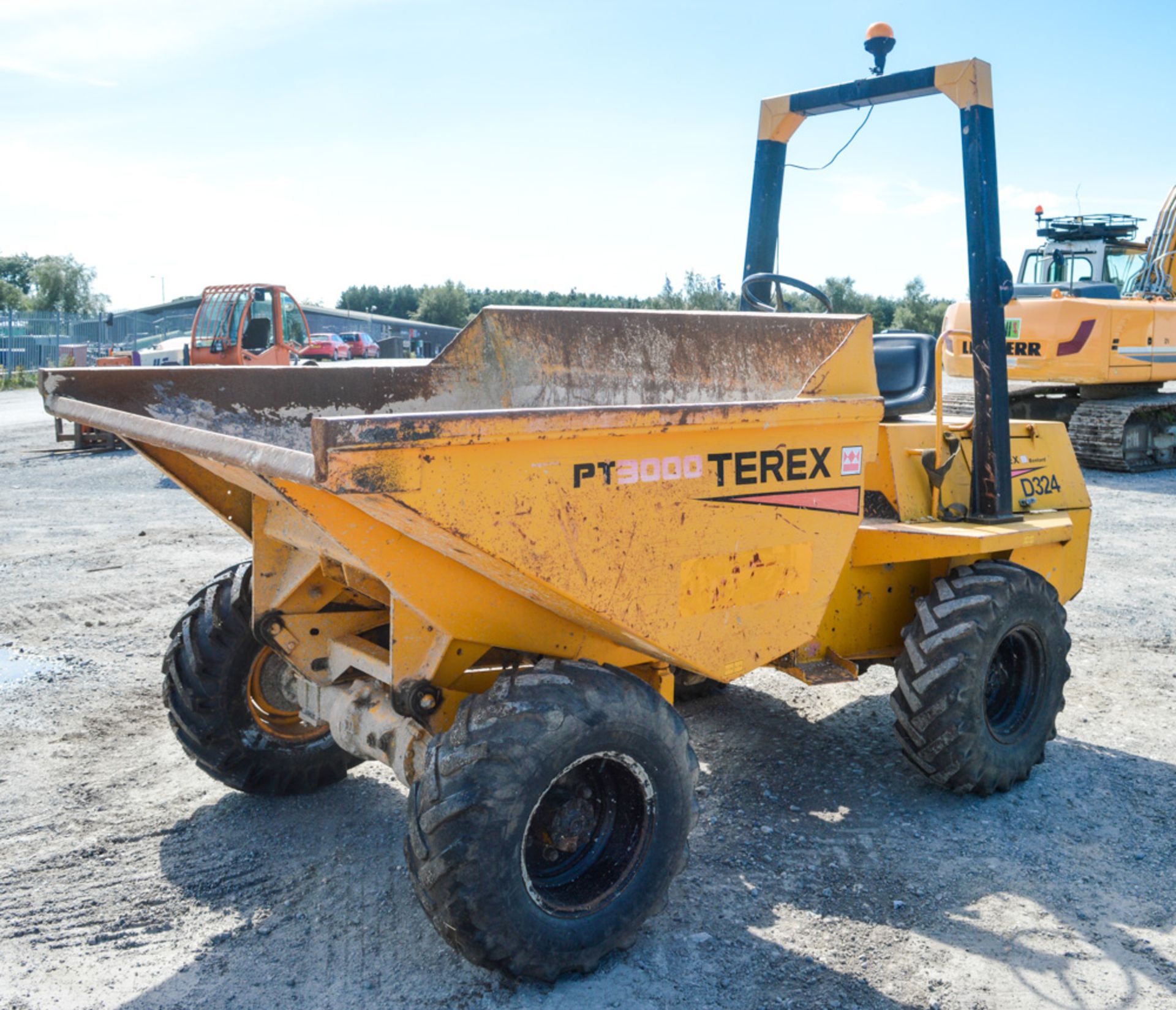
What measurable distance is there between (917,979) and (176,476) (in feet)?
8.59

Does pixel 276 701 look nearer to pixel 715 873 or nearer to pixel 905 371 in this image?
pixel 715 873

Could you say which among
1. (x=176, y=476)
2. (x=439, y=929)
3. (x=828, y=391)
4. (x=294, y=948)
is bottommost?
(x=294, y=948)

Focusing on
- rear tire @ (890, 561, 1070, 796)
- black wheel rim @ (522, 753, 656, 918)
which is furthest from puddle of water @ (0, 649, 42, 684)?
rear tire @ (890, 561, 1070, 796)

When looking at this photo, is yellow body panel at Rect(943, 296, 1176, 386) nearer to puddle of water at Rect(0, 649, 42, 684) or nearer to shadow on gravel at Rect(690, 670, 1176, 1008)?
shadow on gravel at Rect(690, 670, 1176, 1008)

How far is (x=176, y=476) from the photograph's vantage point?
3.34m

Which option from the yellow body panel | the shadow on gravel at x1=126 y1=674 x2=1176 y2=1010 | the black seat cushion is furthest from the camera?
the yellow body panel

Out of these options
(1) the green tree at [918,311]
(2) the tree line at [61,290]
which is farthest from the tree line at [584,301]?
(2) the tree line at [61,290]

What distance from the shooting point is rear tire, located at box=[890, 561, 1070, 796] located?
146 inches

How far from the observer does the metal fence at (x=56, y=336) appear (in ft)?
90.6

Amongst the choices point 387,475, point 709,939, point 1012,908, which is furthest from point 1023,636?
point 387,475

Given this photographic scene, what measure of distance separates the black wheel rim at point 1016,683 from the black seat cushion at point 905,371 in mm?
1084

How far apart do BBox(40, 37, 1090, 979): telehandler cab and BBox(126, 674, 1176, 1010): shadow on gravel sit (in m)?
0.17

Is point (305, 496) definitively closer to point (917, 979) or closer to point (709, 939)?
point (709, 939)

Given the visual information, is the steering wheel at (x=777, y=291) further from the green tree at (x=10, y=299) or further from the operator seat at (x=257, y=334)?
the green tree at (x=10, y=299)
